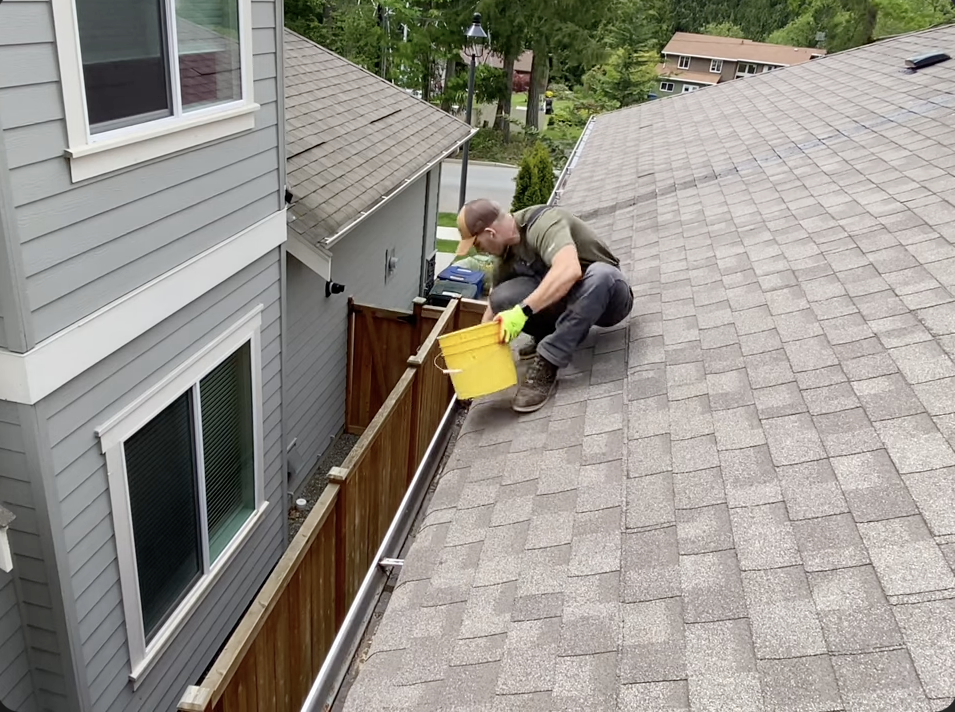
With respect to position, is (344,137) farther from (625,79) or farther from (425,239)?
(625,79)

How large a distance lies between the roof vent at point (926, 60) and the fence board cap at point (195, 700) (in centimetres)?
975

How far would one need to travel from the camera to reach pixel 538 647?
2.48 m

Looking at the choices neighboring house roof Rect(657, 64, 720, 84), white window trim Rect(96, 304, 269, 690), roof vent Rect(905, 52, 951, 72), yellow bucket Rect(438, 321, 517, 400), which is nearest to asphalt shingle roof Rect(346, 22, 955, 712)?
yellow bucket Rect(438, 321, 517, 400)

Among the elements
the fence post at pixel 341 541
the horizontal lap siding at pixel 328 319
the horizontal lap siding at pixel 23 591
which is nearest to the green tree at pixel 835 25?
the horizontal lap siding at pixel 328 319

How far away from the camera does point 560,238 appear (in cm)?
411

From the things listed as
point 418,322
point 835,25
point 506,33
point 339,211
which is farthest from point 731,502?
point 835,25

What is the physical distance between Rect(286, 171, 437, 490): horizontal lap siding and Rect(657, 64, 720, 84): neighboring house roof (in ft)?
159

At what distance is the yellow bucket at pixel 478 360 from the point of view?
4.02 m

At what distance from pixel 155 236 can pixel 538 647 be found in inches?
129

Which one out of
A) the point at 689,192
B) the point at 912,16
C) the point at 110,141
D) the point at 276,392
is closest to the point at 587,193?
the point at 689,192

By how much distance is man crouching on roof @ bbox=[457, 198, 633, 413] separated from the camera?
404 centimetres

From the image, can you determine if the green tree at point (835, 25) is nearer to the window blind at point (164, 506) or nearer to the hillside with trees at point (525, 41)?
the hillside with trees at point (525, 41)

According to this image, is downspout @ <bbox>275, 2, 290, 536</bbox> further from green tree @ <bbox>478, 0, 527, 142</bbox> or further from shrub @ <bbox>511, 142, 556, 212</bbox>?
green tree @ <bbox>478, 0, 527, 142</bbox>

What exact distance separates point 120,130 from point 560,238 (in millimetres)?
2409
